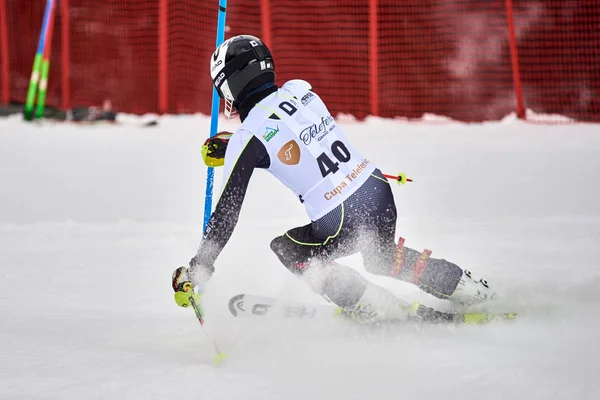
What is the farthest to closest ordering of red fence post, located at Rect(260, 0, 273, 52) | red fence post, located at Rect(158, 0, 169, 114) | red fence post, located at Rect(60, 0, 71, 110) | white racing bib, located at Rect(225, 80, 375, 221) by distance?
red fence post, located at Rect(60, 0, 71, 110) → red fence post, located at Rect(158, 0, 169, 114) → red fence post, located at Rect(260, 0, 273, 52) → white racing bib, located at Rect(225, 80, 375, 221)

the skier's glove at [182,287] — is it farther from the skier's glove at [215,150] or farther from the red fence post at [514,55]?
the red fence post at [514,55]

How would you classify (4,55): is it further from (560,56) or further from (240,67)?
(240,67)

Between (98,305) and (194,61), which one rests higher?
(194,61)

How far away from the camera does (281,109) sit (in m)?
3.61

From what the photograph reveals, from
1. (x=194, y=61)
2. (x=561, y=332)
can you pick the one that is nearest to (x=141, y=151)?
(x=194, y=61)

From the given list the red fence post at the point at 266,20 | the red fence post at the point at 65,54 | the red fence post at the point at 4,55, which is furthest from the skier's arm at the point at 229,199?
the red fence post at the point at 4,55

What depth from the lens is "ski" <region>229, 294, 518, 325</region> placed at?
12.4 feet

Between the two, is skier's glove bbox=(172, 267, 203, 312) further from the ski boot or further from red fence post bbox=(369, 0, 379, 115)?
red fence post bbox=(369, 0, 379, 115)

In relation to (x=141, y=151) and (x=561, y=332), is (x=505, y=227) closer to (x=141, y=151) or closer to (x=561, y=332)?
(x=561, y=332)

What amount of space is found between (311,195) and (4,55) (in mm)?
10060

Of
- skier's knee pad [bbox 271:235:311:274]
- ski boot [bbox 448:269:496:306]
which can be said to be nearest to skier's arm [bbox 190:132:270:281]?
skier's knee pad [bbox 271:235:311:274]

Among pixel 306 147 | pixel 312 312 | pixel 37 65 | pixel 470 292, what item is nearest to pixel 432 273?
pixel 470 292

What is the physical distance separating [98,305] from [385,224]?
6.37 ft

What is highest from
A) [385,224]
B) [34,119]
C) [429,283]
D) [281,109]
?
[281,109]
